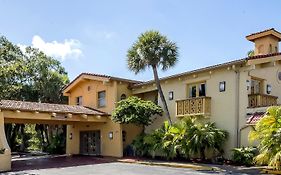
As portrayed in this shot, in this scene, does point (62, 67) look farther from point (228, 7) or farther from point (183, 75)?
point (228, 7)

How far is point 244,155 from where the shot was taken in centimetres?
1672

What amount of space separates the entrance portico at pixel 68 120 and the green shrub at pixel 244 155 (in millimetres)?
9327

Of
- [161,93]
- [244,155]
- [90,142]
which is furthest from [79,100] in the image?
[244,155]

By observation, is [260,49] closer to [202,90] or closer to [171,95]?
[202,90]

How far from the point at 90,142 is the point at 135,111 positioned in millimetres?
7067

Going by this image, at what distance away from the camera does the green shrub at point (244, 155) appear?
16531 millimetres

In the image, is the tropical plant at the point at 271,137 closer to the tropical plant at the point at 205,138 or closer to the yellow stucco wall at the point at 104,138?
the tropical plant at the point at 205,138

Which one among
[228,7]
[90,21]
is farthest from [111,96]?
[228,7]

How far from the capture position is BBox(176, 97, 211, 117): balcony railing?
1988 cm

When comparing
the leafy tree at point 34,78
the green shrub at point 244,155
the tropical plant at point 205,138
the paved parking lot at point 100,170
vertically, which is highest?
the leafy tree at point 34,78

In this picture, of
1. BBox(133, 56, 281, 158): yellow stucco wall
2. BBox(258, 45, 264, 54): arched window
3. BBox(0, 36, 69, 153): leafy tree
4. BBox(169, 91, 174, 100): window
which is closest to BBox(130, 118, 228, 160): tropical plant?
BBox(133, 56, 281, 158): yellow stucco wall

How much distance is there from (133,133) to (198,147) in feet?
27.0

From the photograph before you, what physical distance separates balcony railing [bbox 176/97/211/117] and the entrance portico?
206 inches

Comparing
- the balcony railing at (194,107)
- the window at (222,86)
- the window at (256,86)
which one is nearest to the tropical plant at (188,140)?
the balcony railing at (194,107)
